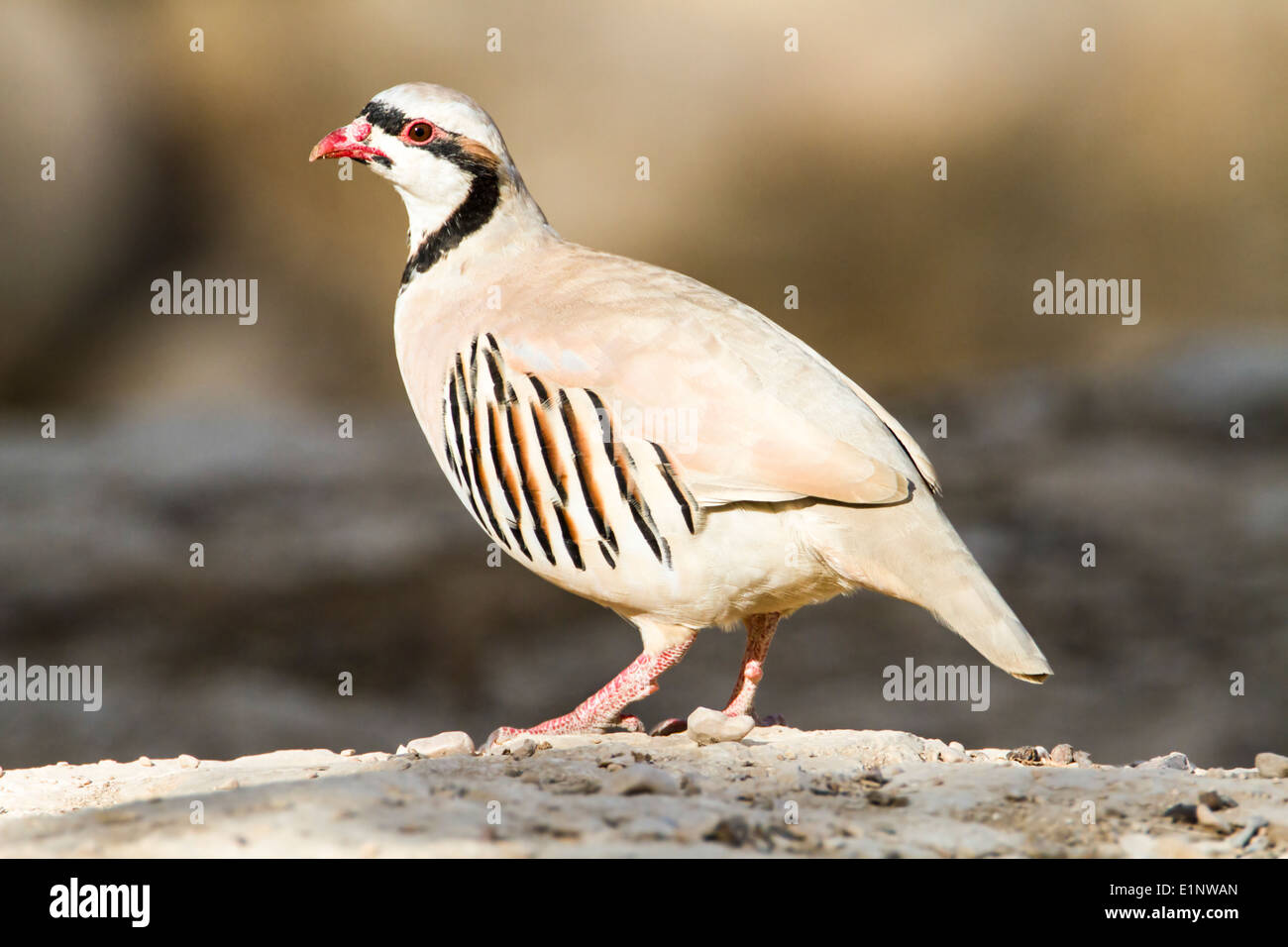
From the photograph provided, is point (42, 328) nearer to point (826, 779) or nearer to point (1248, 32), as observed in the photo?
point (826, 779)

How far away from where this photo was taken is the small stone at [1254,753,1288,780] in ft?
13.1

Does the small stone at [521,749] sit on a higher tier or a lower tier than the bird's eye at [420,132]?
lower

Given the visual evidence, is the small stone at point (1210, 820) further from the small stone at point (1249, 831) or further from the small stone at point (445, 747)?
Result: the small stone at point (445, 747)

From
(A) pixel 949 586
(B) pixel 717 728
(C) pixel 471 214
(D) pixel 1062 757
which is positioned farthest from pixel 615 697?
(C) pixel 471 214

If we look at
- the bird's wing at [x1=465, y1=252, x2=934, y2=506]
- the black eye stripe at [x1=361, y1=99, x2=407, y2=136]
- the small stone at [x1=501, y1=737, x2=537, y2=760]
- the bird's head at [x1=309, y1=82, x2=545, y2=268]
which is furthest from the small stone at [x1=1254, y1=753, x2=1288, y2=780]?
the black eye stripe at [x1=361, y1=99, x2=407, y2=136]

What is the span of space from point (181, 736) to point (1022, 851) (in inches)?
314

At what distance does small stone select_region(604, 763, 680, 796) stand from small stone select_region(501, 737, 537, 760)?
53cm

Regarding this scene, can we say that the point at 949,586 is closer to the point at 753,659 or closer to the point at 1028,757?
the point at 1028,757

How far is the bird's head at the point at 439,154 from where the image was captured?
4.92 meters

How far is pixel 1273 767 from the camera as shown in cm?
401

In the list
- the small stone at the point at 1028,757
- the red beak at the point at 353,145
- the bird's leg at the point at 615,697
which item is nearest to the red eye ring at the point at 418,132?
the red beak at the point at 353,145

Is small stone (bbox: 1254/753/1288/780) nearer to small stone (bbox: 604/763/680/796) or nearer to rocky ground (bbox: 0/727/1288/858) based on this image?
rocky ground (bbox: 0/727/1288/858)

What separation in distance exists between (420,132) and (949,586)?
8.42 ft

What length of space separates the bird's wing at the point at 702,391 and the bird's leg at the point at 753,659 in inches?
34.1
